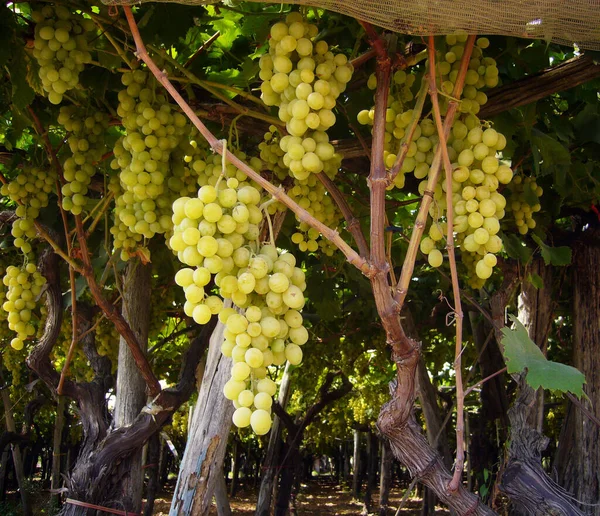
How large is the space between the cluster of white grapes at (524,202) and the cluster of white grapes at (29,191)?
2164 millimetres

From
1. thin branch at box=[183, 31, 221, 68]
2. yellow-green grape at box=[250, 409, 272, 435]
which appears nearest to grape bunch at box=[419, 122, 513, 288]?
yellow-green grape at box=[250, 409, 272, 435]

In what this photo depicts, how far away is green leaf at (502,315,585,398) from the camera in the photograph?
1.60 metres

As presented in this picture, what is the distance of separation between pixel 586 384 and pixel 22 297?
10.2ft

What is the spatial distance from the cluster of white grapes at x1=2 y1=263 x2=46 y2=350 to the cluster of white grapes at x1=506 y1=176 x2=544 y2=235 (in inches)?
93.7

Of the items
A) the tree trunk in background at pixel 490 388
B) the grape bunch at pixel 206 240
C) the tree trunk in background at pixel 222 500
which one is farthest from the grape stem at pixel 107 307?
the tree trunk in background at pixel 490 388

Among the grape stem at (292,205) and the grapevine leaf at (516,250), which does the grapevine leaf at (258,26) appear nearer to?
the grape stem at (292,205)

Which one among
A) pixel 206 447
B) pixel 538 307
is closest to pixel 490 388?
pixel 538 307

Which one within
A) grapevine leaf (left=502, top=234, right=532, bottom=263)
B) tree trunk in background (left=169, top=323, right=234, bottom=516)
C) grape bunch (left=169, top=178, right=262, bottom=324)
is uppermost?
grapevine leaf (left=502, top=234, right=532, bottom=263)

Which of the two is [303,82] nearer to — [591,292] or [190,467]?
[190,467]

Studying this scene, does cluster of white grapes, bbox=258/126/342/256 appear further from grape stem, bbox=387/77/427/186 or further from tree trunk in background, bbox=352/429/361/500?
tree trunk in background, bbox=352/429/361/500

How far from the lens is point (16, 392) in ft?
31.3

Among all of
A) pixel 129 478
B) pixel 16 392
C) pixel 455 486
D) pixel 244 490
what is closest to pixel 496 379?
pixel 129 478

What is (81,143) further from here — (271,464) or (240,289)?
(271,464)

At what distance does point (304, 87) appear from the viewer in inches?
56.0
